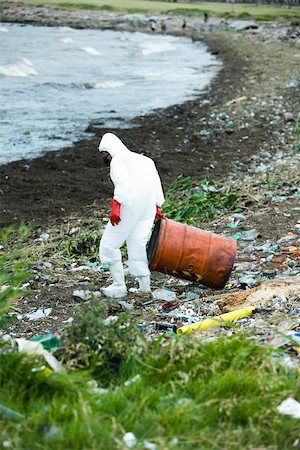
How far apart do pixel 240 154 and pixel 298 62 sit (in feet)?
51.0

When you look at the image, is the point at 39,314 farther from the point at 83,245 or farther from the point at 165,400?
the point at 165,400

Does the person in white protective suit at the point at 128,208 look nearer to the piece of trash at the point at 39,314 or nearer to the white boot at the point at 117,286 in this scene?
the white boot at the point at 117,286

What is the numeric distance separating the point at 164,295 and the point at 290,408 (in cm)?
378

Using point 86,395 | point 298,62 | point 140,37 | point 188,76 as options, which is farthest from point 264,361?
point 140,37

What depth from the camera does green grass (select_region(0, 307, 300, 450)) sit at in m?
4.04

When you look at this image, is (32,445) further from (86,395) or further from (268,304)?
(268,304)

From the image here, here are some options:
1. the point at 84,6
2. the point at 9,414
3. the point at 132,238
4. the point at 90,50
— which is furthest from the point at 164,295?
the point at 84,6

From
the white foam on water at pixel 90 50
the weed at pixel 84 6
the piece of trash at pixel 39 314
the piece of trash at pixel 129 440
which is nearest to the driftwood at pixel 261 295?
the piece of trash at pixel 39 314

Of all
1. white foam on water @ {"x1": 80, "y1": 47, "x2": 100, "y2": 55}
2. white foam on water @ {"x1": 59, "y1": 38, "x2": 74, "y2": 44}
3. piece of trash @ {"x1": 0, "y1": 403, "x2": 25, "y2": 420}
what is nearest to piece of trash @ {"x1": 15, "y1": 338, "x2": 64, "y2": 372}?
piece of trash @ {"x1": 0, "y1": 403, "x2": 25, "y2": 420}

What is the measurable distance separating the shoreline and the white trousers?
3.83m

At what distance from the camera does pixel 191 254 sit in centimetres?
800

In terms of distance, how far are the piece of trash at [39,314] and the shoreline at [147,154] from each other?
12.7ft

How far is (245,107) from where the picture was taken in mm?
20312

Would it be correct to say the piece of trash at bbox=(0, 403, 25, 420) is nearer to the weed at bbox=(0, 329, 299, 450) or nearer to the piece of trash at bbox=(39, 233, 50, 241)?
the weed at bbox=(0, 329, 299, 450)
